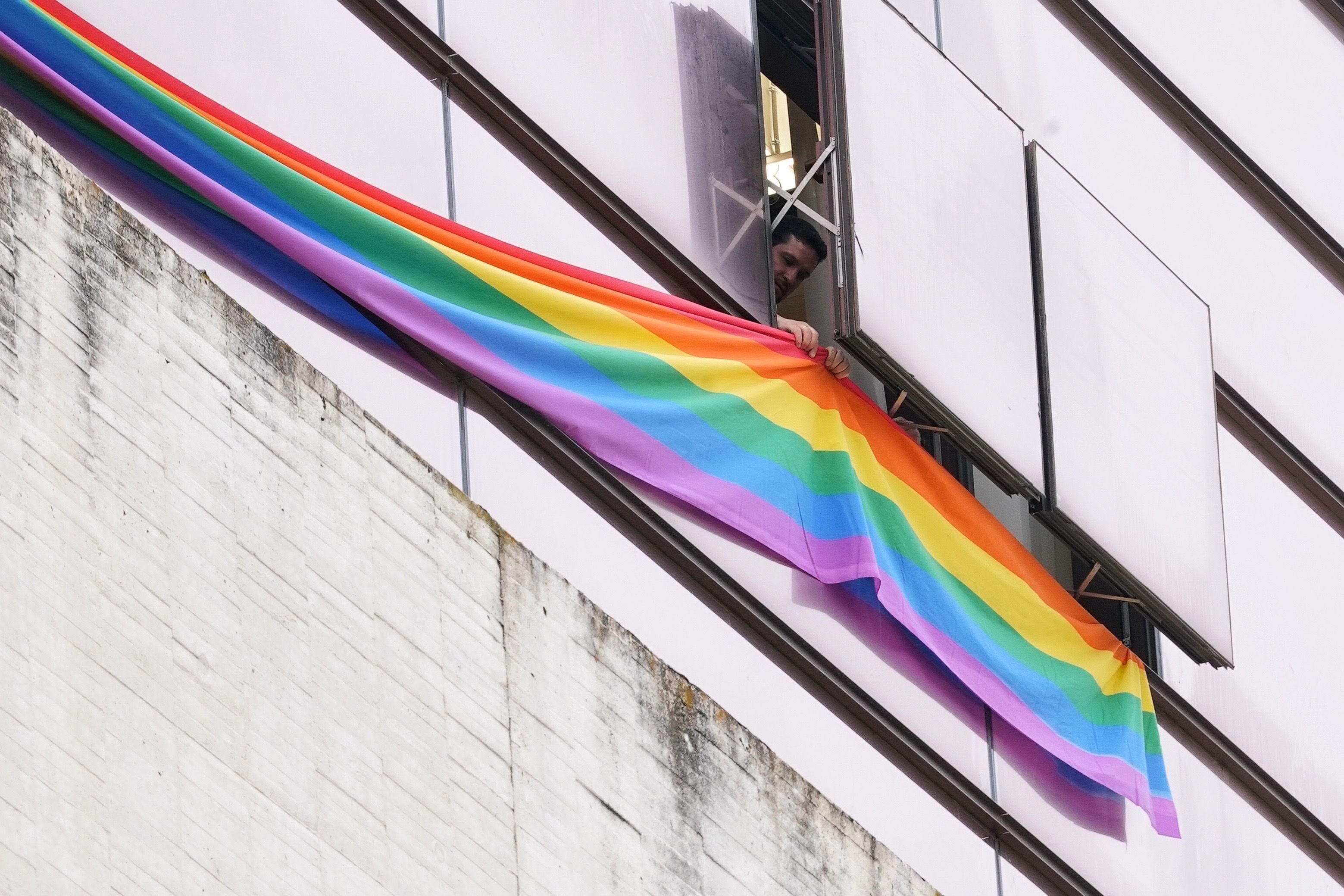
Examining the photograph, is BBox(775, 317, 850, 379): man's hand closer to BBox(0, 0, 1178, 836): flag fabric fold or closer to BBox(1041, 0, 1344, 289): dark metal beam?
BBox(0, 0, 1178, 836): flag fabric fold

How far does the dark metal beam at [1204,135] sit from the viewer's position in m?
10.3

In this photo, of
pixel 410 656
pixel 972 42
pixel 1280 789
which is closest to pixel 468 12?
pixel 972 42

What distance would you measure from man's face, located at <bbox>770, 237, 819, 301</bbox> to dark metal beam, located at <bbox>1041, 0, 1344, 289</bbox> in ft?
7.99

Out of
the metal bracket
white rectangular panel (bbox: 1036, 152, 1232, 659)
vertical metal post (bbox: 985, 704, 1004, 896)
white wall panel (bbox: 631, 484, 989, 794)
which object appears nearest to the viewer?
white wall panel (bbox: 631, 484, 989, 794)

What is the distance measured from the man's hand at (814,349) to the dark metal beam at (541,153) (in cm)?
28

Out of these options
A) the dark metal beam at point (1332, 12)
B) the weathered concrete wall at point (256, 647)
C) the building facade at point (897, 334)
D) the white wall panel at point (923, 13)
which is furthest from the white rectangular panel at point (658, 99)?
the dark metal beam at point (1332, 12)

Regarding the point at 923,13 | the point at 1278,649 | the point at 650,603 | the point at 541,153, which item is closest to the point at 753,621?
the point at 650,603

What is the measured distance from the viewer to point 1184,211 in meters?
10.4

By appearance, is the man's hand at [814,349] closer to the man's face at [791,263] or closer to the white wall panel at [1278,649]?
the man's face at [791,263]

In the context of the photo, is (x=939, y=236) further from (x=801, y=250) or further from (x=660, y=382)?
(x=660, y=382)

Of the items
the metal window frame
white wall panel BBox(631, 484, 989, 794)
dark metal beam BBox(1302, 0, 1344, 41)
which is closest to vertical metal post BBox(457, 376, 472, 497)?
the metal window frame

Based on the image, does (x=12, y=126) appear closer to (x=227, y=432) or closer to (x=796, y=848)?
(x=227, y=432)

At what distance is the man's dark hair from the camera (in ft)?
27.2

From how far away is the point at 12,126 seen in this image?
4.70m
